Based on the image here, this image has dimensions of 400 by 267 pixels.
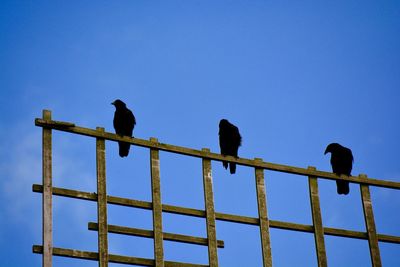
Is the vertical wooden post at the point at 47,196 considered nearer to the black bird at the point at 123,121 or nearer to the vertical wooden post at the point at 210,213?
the vertical wooden post at the point at 210,213

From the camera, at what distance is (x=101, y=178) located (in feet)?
41.3

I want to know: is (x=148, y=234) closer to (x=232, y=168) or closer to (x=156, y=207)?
(x=156, y=207)

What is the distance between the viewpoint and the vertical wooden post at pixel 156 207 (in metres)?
12.5

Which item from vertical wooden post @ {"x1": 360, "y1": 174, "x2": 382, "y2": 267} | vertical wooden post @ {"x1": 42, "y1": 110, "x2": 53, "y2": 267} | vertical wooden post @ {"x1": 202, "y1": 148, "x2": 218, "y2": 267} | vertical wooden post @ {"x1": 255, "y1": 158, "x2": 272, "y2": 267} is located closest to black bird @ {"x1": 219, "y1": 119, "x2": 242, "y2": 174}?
vertical wooden post @ {"x1": 255, "y1": 158, "x2": 272, "y2": 267}

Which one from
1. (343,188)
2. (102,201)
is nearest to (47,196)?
(102,201)

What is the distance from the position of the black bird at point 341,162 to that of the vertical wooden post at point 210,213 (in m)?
2.91

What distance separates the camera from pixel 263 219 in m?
13.5

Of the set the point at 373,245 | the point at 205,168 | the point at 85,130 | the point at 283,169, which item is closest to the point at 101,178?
the point at 85,130

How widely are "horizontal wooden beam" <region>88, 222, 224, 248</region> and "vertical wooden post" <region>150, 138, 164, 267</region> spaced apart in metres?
0.10

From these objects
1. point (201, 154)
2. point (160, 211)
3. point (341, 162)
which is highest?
point (341, 162)

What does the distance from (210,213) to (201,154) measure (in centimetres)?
95

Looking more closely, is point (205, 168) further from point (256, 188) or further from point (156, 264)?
point (156, 264)

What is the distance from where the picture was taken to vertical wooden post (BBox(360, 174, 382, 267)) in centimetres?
1440

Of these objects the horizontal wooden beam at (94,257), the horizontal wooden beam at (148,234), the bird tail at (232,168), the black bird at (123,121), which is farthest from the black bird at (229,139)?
the horizontal wooden beam at (94,257)
